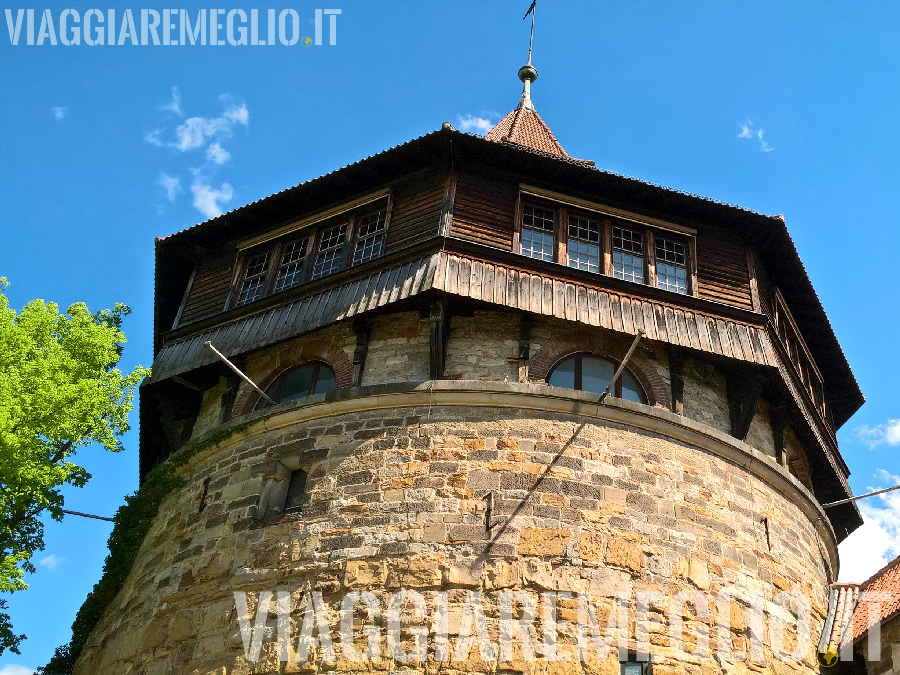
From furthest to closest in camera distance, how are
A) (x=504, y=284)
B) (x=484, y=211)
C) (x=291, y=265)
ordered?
(x=291, y=265) → (x=484, y=211) → (x=504, y=284)

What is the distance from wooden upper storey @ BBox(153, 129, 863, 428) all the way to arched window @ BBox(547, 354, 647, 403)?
0.84m

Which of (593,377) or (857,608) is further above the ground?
(593,377)

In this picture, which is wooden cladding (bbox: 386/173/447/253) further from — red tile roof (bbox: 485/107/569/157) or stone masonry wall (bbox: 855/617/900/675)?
stone masonry wall (bbox: 855/617/900/675)

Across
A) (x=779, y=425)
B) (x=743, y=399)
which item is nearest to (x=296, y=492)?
(x=743, y=399)

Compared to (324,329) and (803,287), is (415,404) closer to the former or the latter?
(324,329)

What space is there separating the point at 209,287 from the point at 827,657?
1056 cm

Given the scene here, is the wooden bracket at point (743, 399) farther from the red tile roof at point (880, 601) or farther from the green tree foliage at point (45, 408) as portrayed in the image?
the green tree foliage at point (45, 408)

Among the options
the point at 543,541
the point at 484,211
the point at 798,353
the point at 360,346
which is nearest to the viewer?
the point at 543,541

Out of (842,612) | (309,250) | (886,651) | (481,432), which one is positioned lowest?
(886,651)

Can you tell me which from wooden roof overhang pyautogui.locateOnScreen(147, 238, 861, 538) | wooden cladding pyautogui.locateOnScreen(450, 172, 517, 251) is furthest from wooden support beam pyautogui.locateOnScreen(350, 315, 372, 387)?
wooden cladding pyautogui.locateOnScreen(450, 172, 517, 251)

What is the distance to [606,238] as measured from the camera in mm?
13398

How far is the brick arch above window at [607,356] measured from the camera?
39.6 feet

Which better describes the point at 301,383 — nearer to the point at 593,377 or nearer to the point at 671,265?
the point at 593,377

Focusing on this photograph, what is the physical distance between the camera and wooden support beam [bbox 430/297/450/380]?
11.8m
